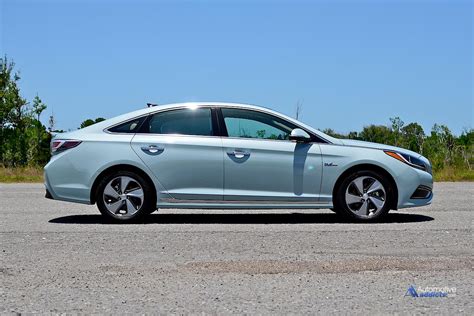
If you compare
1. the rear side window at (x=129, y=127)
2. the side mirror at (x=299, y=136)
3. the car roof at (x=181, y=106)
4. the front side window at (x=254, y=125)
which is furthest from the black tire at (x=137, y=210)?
the side mirror at (x=299, y=136)

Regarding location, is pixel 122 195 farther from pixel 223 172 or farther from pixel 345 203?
pixel 345 203

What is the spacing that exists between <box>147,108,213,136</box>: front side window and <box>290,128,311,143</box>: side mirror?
1056 mm

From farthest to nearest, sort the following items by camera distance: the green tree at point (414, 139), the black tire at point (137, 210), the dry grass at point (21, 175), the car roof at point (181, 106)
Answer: the green tree at point (414, 139) → the dry grass at point (21, 175) → the car roof at point (181, 106) → the black tire at point (137, 210)

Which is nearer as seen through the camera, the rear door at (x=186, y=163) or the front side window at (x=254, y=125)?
the rear door at (x=186, y=163)

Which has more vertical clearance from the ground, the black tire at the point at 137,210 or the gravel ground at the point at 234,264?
the black tire at the point at 137,210

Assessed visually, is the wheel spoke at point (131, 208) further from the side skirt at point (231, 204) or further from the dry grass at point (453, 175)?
the dry grass at point (453, 175)

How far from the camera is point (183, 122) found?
30.6 feet

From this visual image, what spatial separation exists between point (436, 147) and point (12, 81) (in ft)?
144

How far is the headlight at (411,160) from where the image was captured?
30.6 feet

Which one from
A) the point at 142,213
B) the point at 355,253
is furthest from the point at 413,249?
the point at 142,213

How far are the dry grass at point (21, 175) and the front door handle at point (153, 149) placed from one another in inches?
444

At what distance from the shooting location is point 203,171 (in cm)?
912

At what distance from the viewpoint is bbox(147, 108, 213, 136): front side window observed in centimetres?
930

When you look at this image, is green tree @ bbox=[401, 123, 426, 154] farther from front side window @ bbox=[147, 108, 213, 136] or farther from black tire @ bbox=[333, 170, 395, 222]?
front side window @ bbox=[147, 108, 213, 136]
